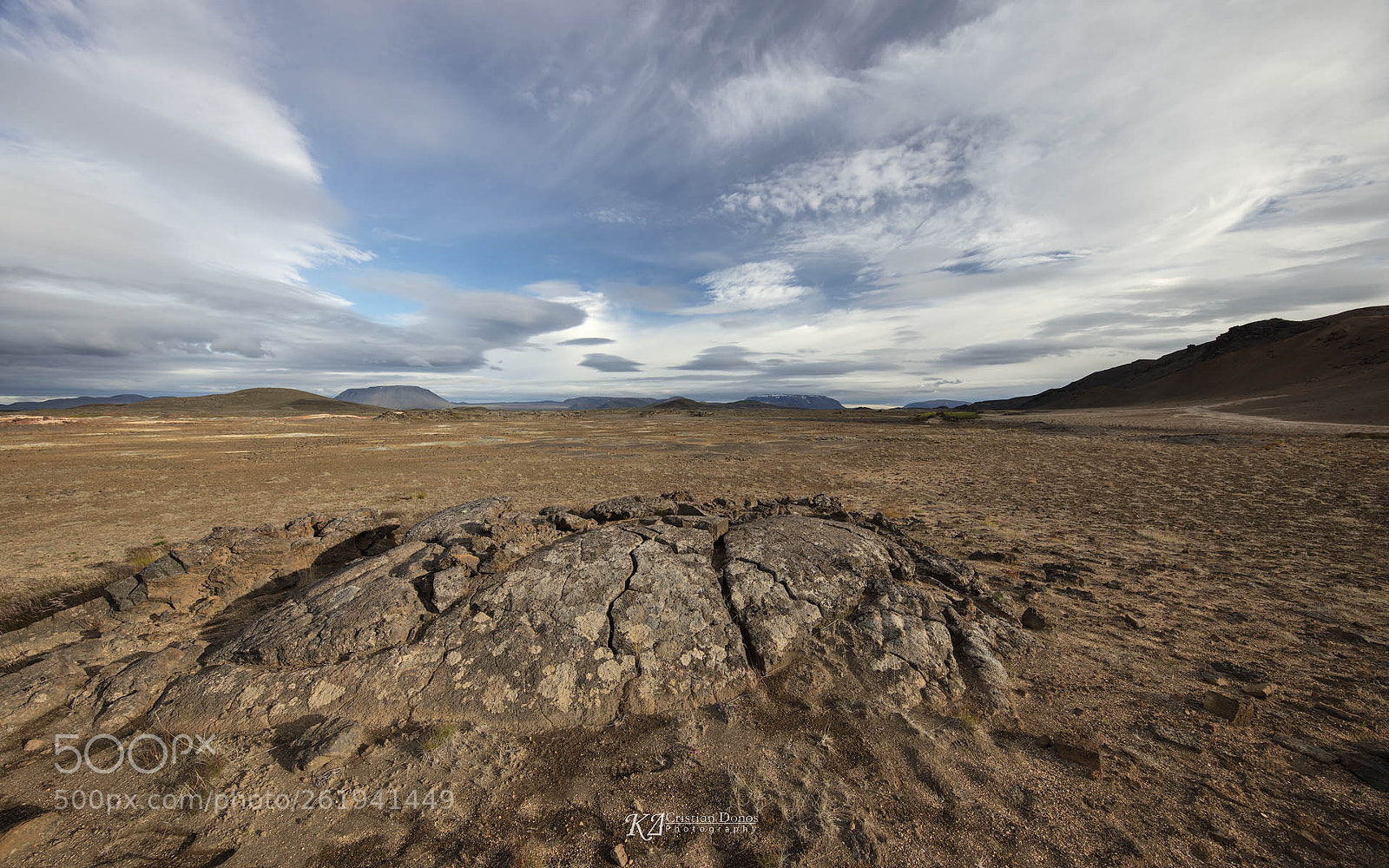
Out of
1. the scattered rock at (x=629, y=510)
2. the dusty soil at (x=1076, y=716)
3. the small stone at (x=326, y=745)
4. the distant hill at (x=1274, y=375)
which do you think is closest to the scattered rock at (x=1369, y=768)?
the dusty soil at (x=1076, y=716)

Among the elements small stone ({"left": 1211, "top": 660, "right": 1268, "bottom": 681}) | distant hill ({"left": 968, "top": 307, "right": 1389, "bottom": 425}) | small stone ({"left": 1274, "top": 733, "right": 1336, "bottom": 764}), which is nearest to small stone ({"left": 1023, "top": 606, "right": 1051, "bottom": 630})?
small stone ({"left": 1211, "top": 660, "right": 1268, "bottom": 681})

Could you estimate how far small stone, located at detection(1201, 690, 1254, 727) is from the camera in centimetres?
409

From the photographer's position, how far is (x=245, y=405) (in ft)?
453

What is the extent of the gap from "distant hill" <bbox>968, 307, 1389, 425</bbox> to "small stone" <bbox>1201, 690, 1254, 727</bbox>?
49.0 meters

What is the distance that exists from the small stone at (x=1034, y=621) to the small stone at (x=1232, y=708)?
1.55 m

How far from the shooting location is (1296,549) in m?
8.50

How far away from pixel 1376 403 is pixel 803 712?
195 feet

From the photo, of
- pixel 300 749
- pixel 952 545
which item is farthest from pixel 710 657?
pixel 952 545

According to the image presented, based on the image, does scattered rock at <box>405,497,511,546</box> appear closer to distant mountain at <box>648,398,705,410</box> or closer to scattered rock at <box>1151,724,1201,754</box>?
scattered rock at <box>1151,724,1201,754</box>

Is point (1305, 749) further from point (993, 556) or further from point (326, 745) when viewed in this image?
point (326, 745)

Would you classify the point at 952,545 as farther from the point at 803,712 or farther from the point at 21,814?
the point at 21,814

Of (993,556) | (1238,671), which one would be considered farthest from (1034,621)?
(993,556)

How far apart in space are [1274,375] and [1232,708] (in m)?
103

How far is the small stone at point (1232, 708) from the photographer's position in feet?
13.4
